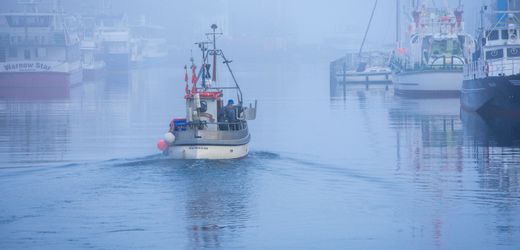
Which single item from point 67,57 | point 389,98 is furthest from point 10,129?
point 67,57

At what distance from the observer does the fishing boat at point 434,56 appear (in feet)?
313

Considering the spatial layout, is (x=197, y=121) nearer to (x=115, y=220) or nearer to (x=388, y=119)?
(x=115, y=220)

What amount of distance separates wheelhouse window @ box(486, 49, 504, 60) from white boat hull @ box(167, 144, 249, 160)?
32.5 meters

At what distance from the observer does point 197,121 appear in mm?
43812

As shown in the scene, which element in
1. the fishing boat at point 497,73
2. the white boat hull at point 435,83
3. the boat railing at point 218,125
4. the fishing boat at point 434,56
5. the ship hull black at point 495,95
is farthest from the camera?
the fishing boat at point 434,56

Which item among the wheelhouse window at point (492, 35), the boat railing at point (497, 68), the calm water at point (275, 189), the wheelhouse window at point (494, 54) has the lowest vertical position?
the calm water at point (275, 189)

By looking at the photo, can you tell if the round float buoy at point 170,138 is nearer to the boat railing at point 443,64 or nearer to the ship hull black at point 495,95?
the ship hull black at point 495,95

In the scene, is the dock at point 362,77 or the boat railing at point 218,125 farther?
the dock at point 362,77

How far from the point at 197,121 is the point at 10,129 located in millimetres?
25121

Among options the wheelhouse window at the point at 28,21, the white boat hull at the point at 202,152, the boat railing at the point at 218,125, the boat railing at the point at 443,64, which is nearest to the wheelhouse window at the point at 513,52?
the boat railing at the point at 443,64

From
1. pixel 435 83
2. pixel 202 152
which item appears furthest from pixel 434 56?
pixel 202 152

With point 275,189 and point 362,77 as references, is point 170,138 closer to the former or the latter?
point 275,189

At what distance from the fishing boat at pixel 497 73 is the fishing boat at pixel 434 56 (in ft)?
49.0

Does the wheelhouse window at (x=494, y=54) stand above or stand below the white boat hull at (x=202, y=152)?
above
